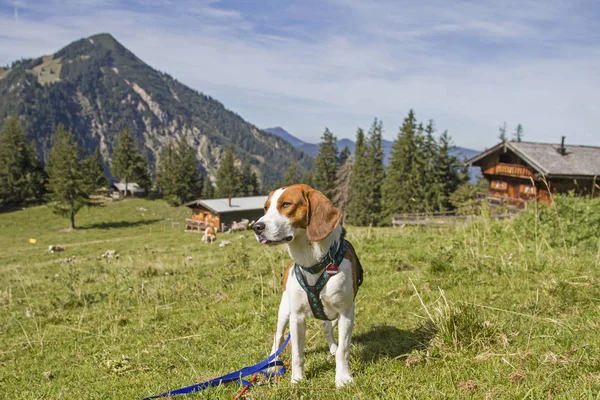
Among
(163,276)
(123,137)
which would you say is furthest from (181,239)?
(123,137)

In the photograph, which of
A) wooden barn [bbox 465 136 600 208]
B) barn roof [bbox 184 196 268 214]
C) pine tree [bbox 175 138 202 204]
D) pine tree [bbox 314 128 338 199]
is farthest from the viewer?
pine tree [bbox 175 138 202 204]

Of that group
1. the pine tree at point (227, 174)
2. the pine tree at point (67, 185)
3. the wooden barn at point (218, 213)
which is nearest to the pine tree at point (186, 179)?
the pine tree at point (227, 174)

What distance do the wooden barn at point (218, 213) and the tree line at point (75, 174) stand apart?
5622 mm

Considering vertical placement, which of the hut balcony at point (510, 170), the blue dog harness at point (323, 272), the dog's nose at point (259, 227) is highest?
the hut balcony at point (510, 170)

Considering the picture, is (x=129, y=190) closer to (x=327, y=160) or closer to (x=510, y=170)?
(x=327, y=160)

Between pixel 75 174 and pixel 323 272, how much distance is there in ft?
191

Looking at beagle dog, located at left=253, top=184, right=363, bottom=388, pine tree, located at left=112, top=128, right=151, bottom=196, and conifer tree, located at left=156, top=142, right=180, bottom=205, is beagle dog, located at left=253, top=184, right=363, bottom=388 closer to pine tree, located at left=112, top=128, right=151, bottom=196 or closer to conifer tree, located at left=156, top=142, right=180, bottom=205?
conifer tree, located at left=156, top=142, right=180, bottom=205

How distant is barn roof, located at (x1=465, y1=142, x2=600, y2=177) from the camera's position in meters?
31.5

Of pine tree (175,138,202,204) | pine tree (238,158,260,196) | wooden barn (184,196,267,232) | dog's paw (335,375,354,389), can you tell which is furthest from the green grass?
pine tree (238,158,260,196)

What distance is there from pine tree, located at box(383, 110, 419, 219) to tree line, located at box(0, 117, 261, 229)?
24790 mm

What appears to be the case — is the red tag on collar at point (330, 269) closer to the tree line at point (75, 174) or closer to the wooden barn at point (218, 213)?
the wooden barn at point (218, 213)

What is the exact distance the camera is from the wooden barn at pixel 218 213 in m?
53.5

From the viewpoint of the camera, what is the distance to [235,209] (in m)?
56.2

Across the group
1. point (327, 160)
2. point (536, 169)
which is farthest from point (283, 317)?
point (327, 160)
